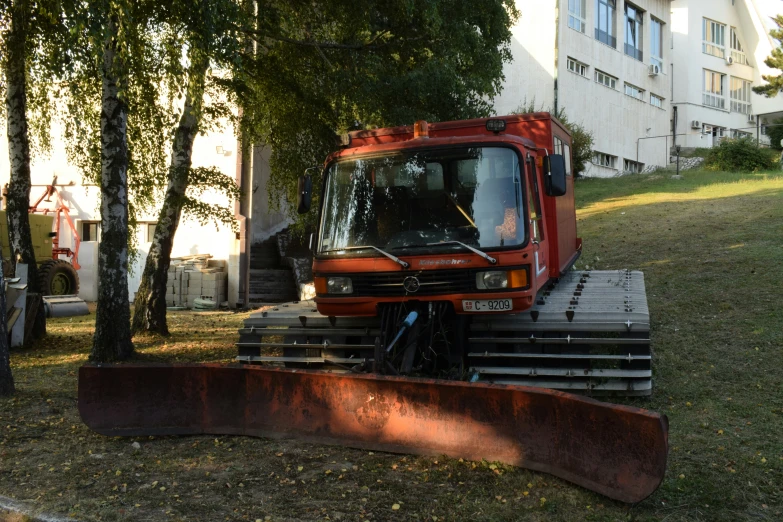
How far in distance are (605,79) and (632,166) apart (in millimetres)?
A: 5301

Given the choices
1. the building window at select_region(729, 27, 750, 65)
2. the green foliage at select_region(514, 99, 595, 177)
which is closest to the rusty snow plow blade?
the green foliage at select_region(514, 99, 595, 177)

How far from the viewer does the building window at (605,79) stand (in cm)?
3170

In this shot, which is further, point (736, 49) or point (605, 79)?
point (736, 49)

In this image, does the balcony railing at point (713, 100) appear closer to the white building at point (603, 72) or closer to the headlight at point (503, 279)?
the white building at point (603, 72)

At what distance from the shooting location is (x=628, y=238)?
18094 millimetres

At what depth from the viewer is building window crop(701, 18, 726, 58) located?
143 feet

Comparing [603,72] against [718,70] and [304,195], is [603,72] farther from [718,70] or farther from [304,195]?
[304,195]

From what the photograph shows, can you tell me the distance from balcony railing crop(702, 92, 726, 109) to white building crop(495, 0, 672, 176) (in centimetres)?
422

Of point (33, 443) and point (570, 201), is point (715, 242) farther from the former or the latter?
point (33, 443)

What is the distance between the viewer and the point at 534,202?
307 inches

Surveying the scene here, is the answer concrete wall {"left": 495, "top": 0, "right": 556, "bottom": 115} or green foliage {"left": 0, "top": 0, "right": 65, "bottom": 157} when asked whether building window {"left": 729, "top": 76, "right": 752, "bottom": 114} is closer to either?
concrete wall {"left": 495, "top": 0, "right": 556, "bottom": 115}

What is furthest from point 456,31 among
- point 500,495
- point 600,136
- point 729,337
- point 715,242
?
point 600,136

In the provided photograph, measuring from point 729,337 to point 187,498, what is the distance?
25.4 feet

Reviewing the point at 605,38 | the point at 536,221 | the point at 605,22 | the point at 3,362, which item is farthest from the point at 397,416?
the point at 605,22
